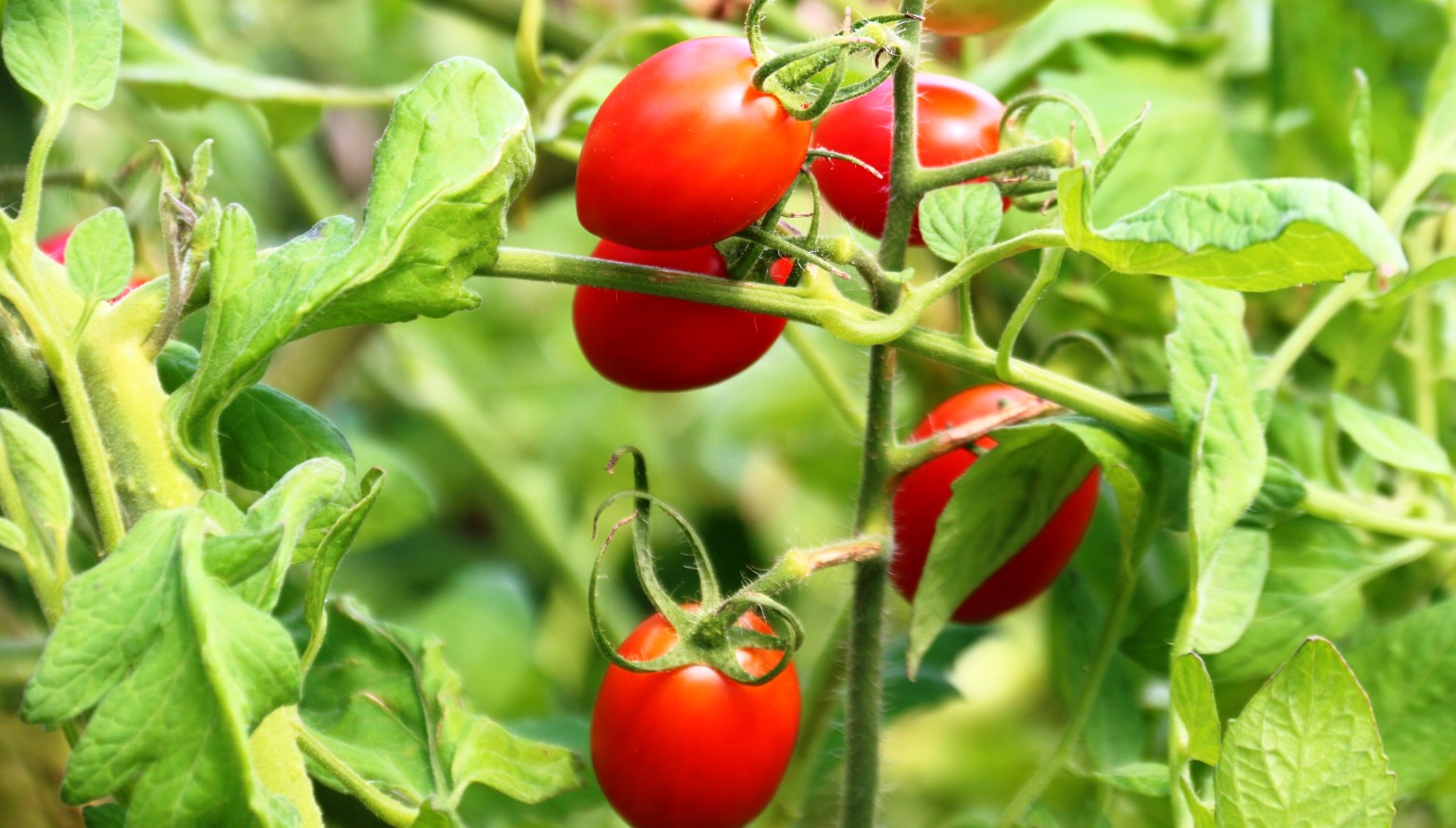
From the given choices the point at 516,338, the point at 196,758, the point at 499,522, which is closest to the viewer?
the point at 196,758

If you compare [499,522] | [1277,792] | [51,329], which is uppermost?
[51,329]

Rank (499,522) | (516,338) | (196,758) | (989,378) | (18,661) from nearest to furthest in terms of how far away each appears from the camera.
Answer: (196,758), (989,378), (18,661), (499,522), (516,338)

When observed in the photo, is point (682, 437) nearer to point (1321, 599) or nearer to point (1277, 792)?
point (1321, 599)

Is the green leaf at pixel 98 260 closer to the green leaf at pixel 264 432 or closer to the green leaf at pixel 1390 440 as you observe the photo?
the green leaf at pixel 264 432

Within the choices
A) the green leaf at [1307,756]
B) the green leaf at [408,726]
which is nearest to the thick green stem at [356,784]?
the green leaf at [408,726]

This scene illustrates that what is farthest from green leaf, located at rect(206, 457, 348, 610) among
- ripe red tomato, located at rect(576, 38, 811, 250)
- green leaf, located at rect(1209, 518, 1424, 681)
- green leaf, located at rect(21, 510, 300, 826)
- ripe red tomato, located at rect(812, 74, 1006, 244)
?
green leaf, located at rect(1209, 518, 1424, 681)

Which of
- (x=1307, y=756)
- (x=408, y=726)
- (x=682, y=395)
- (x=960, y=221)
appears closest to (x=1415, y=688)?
(x=1307, y=756)

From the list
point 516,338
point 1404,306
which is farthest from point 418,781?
point 516,338
